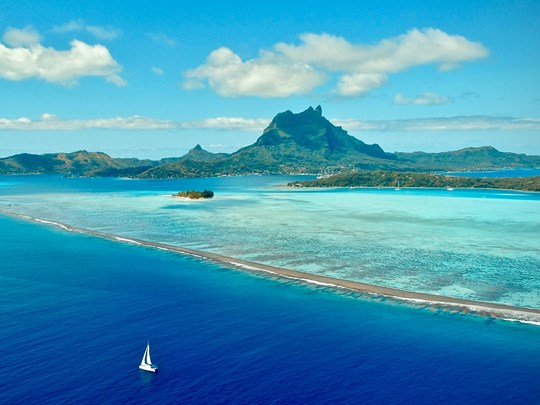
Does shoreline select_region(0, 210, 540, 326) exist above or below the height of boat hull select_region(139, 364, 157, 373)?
above

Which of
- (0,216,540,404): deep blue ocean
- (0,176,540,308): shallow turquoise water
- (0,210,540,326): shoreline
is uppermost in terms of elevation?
(0,176,540,308): shallow turquoise water

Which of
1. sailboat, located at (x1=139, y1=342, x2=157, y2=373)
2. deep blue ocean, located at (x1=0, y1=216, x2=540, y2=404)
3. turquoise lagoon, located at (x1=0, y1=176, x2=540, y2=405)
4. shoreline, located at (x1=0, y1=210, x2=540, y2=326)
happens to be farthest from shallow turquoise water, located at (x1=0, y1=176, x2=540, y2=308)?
sailboat, located at (x1=139, y1=342, x2=157, y2=373)

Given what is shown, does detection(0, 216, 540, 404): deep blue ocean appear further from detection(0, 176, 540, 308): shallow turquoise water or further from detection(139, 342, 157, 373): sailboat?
detection(0, 176, 540, 308): shallow turquoise water

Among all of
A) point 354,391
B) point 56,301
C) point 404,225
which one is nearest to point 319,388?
point 354,391

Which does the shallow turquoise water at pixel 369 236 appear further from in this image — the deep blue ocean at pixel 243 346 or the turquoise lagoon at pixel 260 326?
the deep blue ocean at pixel 243 346

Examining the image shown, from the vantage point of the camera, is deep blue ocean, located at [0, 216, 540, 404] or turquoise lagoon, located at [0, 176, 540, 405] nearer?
deep blue ocean, located at [0, 216, 540, 404]

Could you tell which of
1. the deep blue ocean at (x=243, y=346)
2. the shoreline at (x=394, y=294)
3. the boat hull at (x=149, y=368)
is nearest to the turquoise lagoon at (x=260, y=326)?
the deep blue ocean at (x=243, y=346)

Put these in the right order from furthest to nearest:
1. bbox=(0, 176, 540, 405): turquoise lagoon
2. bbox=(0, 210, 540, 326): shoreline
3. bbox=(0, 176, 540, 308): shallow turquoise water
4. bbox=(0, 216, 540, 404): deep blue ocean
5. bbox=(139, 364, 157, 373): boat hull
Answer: bbox=(0, 176, 540, 308): shallow turquoise water
bbox=(0, 210, 540, 326): shoreline
bbox=(139, 364, 157, 373): boat hull
bbox=(0, 176, 540, 405): turquoise lagoon
bbox=(0, 216, 540, 404): deep blue ocean

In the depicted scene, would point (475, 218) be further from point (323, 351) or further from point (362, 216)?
point (323, 351)
